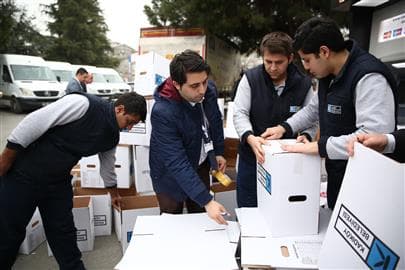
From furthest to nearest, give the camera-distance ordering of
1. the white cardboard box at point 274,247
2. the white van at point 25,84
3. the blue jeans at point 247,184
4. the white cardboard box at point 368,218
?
the white van at point 25,84 → the blue jeans at point 247,184 → the white cardboard box at point 274,247 → the white cardboard box at point 368,218

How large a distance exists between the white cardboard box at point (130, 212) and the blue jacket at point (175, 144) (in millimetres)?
762

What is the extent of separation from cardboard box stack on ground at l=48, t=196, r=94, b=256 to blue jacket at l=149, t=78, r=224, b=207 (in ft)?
3.16

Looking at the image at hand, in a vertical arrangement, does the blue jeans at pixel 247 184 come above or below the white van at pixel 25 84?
below

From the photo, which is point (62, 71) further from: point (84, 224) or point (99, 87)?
point (84, 224)

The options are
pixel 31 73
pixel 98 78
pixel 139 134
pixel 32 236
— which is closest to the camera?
pixel 32 236

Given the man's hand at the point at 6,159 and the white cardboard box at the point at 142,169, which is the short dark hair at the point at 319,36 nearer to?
the man's hand at the point at 6,159

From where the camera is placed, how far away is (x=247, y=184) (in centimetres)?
184

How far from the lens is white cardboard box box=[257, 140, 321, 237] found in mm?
1168

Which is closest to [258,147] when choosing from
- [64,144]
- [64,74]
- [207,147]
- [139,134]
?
[207,147]

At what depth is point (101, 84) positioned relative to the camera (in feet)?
41.1

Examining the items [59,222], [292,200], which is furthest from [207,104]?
[59,222]

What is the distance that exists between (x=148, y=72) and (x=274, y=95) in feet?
4.20

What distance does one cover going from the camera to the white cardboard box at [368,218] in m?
0.75

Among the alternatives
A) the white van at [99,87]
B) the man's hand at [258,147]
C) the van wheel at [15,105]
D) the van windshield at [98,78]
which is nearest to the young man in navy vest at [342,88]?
the man's hand at [258,147]
